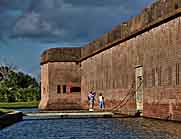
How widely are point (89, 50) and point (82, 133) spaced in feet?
78.8

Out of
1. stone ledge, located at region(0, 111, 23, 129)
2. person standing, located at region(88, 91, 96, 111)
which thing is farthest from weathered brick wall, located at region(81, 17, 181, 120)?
stone ledge, located at region(0, 111, 23, 129)

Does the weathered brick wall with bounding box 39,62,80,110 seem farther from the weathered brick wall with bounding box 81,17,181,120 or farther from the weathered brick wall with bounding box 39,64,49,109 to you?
the weathered brick wall with bounding box 81,17,181,120

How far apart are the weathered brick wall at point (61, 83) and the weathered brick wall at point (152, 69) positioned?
25.5 ft

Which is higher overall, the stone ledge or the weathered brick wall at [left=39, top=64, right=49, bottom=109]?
the weathered brick wall at [left=39, top=64, right=49, bottom=109]

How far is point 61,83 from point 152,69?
1870cm

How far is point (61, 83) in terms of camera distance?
4131cm

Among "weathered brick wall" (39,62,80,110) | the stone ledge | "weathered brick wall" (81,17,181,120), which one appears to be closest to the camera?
the stone ledge

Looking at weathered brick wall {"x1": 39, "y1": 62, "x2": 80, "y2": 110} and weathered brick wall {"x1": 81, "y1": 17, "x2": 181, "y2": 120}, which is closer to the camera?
weathered brick wall {"x1": 81, "y1": 17, "x2": 181, "y2": 120}

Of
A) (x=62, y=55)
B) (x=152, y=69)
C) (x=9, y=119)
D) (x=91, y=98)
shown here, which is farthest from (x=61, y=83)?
(x=9, y=119)

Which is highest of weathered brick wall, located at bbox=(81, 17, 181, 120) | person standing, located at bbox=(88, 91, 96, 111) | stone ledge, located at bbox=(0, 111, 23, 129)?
weathered brick wall, located at bbox=(81, 17, 181, 120)

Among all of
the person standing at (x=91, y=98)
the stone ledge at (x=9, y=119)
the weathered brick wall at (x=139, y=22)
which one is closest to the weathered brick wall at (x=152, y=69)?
the weathered brick wall at (x=139, y=22)

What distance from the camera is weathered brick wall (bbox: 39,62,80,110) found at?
135ft

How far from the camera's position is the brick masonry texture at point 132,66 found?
20469 millimetres

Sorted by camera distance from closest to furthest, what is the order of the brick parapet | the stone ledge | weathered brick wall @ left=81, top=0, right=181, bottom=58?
the stone ledge
weathered brick wall @ left=81, top=0, right=181, bottom=58
the brick parapet
